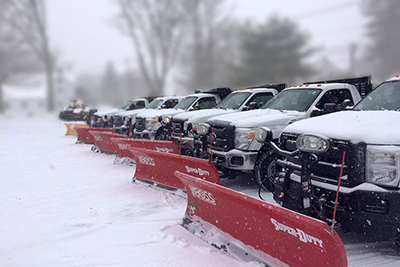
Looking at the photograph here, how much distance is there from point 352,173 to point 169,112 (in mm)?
8079

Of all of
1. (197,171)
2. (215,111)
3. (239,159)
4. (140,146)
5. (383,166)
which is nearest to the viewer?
(383,166)

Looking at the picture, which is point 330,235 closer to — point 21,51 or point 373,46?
point 373,46

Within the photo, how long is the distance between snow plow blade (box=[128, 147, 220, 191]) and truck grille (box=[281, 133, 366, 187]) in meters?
1.88

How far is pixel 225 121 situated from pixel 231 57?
49.4 feet

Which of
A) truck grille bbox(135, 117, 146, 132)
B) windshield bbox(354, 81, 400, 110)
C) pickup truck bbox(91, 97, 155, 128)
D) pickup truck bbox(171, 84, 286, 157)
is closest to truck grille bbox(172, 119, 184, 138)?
pickup truck bbox(171, 84, 286, 157)

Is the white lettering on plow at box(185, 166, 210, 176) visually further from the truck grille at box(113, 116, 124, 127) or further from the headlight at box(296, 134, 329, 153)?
the truck grille at box(113, 116, 124, 127)

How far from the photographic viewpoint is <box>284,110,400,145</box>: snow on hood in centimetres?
325

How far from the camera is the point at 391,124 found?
11.2ft

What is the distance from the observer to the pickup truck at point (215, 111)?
25.4 feet

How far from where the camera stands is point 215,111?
27.6 ft

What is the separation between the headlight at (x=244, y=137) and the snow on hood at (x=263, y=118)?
95 mm

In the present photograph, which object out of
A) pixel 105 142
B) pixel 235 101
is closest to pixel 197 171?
pixel 235 101

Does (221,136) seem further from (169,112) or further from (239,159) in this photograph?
(169,112)

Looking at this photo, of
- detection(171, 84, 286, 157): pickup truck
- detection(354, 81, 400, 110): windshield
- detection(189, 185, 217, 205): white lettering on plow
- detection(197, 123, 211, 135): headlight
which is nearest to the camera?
detection(189, 185, 217, 205): white lettering on plow
